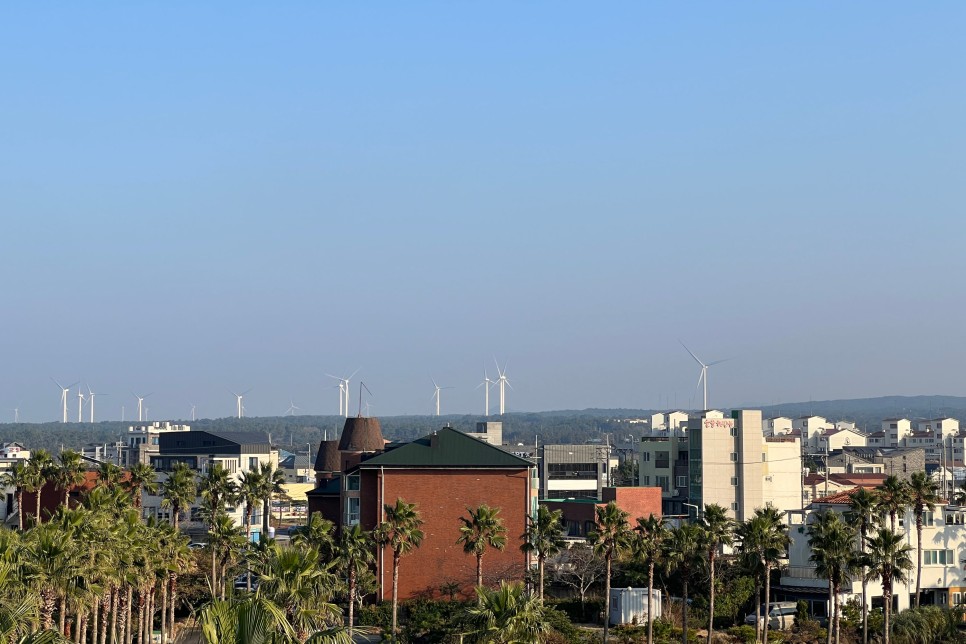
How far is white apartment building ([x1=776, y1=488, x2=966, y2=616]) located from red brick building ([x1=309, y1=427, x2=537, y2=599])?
21.6 m

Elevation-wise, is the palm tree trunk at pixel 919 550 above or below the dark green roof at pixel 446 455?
below

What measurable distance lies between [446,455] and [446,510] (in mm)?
4575

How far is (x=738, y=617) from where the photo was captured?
94.2m

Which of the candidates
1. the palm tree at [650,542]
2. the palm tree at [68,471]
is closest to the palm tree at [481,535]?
the palm tree at [650,542]

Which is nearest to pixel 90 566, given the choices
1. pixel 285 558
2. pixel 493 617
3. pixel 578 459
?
pixel 493 617

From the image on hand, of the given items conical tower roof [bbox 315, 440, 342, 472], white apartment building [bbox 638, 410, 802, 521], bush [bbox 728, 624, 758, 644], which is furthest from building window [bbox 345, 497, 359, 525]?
white apartment building [bbox 638, 410, 802, 521]

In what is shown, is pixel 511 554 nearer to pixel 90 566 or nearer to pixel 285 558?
pixel 90 566

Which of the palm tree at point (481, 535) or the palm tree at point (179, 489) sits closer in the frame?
the palm tree at point (481, 535)

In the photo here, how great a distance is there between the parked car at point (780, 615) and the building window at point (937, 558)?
11.9 metres

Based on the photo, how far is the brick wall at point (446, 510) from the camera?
99438 mm

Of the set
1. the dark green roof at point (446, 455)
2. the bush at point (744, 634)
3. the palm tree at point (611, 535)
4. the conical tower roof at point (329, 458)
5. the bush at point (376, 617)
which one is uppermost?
the dark green roof at point (446, 455)

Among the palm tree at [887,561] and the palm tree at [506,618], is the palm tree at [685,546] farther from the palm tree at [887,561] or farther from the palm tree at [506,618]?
the palm tree at [506,618]

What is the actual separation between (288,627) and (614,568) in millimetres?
85153

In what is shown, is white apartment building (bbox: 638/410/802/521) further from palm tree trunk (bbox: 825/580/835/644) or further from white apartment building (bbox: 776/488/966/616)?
palm tree trunk (bbox: 825/580/835/644)
